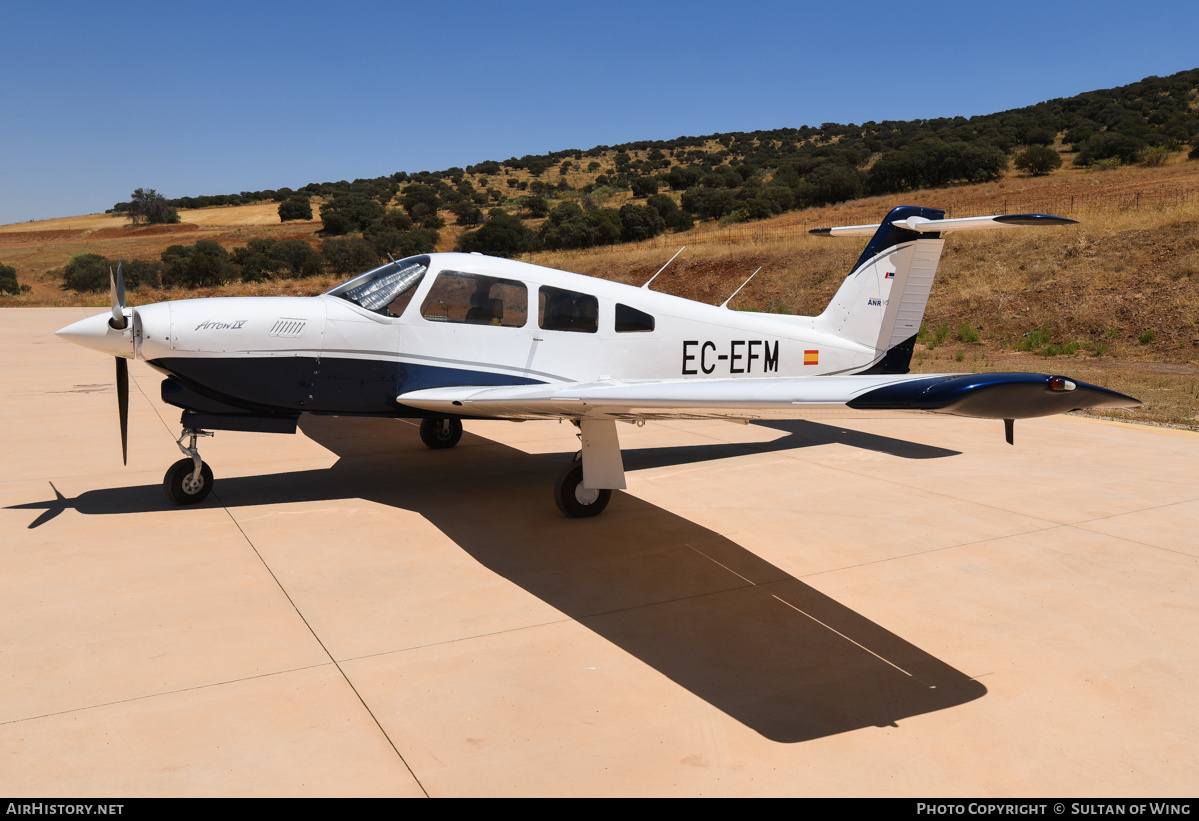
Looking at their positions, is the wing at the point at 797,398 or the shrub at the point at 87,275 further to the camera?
the shrub at the point at 87,275

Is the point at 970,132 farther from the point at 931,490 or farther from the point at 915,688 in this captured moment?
the point at 915,688

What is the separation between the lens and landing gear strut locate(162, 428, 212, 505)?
7.02 meters

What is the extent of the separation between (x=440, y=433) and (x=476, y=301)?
2.83 meters

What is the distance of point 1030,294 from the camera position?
23.5 metres

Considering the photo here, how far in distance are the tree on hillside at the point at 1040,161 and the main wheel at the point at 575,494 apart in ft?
161

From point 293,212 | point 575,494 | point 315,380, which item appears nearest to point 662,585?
point 575,494

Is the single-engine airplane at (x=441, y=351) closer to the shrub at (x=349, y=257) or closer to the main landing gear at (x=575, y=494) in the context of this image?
the main landing gear at (x=575, y=494)

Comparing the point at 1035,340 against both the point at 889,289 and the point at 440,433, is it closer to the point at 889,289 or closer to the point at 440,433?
the point at 889,289

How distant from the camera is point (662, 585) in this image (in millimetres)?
5469

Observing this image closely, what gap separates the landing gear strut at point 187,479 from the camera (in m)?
7.02

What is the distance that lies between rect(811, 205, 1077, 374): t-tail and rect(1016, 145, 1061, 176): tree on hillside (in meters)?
43.8

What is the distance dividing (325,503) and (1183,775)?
645 cm

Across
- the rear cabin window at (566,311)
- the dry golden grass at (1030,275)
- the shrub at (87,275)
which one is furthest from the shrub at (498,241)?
the rear cabin window at (566,311)

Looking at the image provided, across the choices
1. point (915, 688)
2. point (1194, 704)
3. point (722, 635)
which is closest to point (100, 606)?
point (722, 635)
